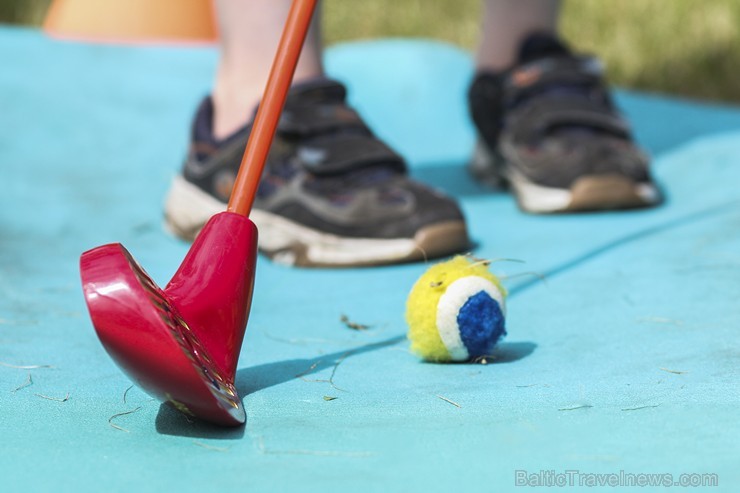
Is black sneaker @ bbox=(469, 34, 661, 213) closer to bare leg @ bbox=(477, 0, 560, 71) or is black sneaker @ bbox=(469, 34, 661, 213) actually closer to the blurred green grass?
bare leg @ bbox=(477, 0, 560, 71)

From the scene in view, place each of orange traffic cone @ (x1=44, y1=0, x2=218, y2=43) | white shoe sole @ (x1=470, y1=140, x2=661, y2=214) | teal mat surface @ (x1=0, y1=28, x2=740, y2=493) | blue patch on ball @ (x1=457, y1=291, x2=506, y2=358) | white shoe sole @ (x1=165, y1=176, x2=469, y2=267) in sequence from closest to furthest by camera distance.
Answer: teal mat surface @ (x1=0, y1=28, x2=740, y2=493) → blue patch on ball @ (x1=457, y1=291, x2=506, y2=358) → white shoe sole @ (x1=165, y1=176, x2=469, y2=267) → white shoe sole @ (x1=470, y1=140, x2=661, y2=214) → orange traffic cone @ (x1=44, y1=0, x2=218, y2=43)

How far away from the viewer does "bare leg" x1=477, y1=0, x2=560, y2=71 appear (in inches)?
91.4

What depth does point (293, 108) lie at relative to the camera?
1823 mm

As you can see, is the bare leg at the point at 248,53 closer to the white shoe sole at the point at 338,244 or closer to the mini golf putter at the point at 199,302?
the white shoe sole at the point at 338,244

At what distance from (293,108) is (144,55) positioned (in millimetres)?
1459

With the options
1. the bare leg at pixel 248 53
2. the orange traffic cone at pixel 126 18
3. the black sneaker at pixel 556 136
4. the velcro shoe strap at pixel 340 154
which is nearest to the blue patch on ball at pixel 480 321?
the velcro shoe strap at pixel 340 154

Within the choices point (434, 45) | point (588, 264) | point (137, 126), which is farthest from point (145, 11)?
point (588, 264)

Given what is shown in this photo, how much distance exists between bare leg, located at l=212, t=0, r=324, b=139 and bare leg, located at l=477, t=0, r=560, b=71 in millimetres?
620

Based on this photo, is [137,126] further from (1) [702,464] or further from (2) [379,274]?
(1) [702,464]

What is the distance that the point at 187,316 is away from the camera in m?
1.03

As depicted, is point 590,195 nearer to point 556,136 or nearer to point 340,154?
point 556,136

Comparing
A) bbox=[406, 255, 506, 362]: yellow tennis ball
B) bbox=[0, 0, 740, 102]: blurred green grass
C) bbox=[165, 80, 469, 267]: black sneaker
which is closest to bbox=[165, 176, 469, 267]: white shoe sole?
bbox=[165, 80, 469, 267]: black sneaker

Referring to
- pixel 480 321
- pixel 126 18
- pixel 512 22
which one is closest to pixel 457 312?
pixel 480 321

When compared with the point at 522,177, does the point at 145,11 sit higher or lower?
higher
